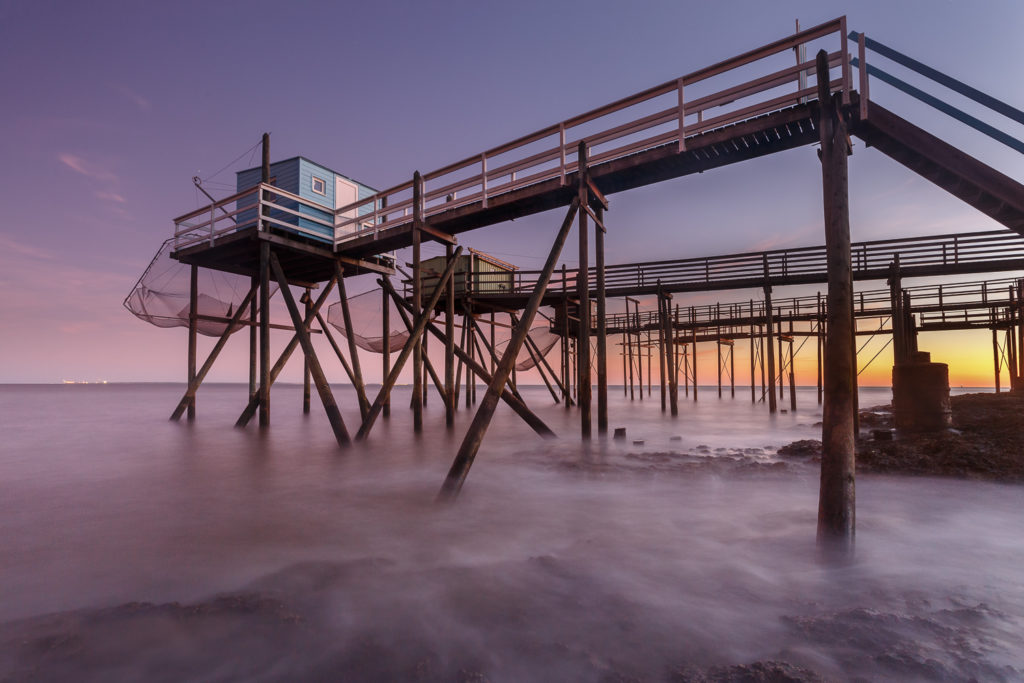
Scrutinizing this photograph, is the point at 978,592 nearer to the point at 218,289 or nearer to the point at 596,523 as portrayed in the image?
the point at 596,523

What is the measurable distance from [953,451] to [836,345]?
545cm

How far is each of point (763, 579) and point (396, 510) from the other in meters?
3.95

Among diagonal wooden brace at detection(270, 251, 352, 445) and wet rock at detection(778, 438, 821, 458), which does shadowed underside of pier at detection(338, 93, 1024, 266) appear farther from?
wet rock at detection(778, 438, 821, 458)

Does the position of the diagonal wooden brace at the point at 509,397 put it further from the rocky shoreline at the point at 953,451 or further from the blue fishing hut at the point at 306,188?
the rocky shoreline at the point at 953,451

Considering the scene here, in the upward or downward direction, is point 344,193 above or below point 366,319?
above

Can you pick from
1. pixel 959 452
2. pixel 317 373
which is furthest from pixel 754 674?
pixel 317 373

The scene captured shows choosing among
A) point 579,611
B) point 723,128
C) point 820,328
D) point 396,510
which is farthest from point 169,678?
point 820,328

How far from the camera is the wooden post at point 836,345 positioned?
3.65 meters

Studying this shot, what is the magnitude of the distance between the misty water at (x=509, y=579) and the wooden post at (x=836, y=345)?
0.47 metres

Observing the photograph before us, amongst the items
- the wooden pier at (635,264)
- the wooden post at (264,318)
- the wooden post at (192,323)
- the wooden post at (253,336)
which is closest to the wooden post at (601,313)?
the wooden pier at (635,264)

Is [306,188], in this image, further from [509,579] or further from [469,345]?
[509,579]

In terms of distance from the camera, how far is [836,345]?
3705mm

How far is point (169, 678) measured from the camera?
2.46 m

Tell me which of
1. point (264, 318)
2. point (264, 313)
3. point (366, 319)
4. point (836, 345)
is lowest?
point (836, 345)
